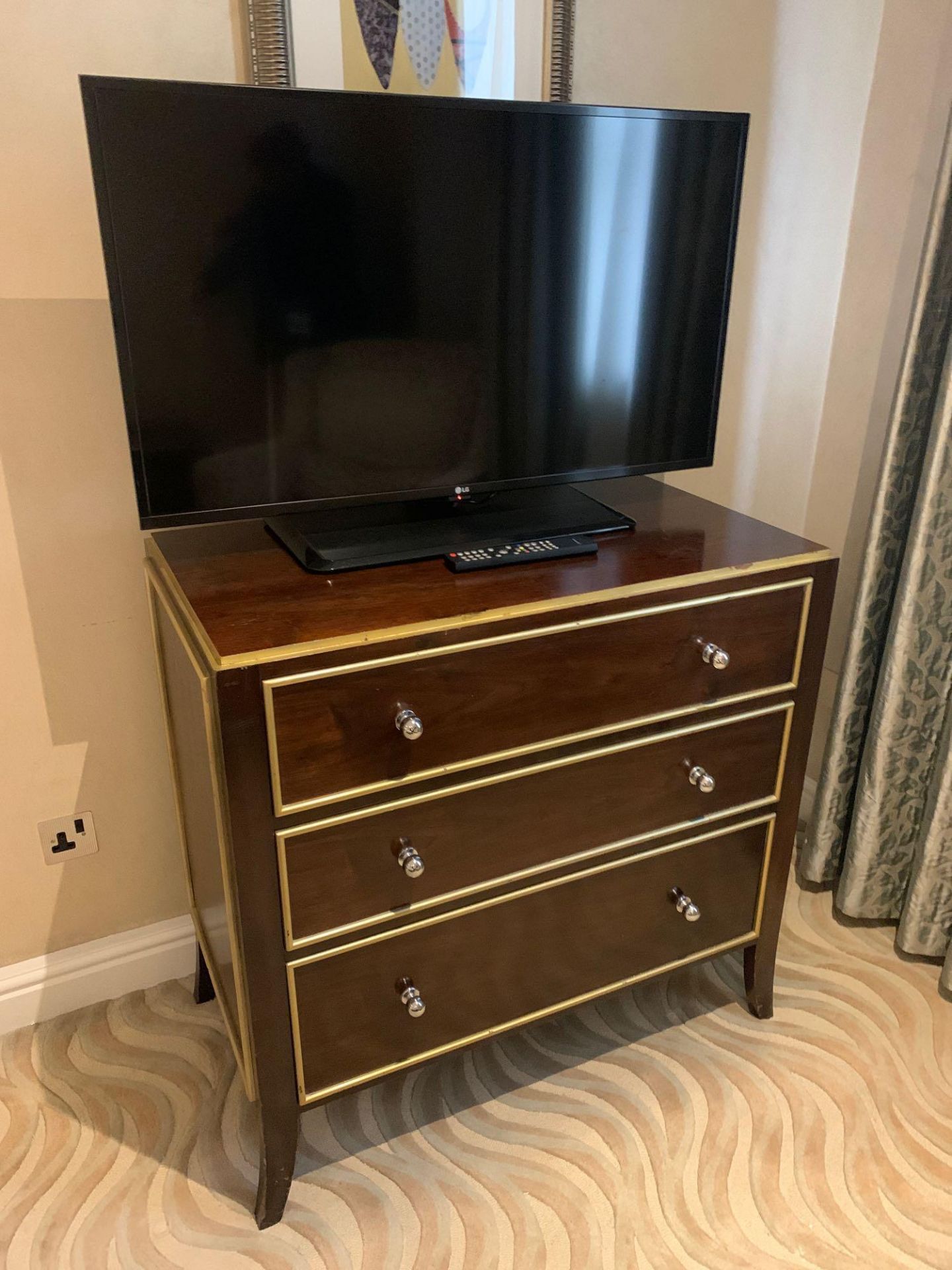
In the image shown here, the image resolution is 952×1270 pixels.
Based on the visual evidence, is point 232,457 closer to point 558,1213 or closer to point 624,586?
point 624,586

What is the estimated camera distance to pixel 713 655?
1.29 m

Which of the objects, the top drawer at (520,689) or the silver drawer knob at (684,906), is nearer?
the top drawer at (520,689)

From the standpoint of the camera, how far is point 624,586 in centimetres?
122

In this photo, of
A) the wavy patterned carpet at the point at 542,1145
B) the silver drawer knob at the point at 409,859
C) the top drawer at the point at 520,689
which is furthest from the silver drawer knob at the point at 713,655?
the wavy patterned carpet at the point at 542,1145

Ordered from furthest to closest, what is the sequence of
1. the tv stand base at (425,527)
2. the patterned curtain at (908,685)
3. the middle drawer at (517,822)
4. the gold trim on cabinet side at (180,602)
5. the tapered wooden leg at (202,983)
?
1. the tapered wooden leg at (202,983)
2. the patterned curtain at (908,685)
3. the tv stand base at (425,527)
4. the middle drawer at (517,822)
5. the gold trim on cabinet side at (180,602)

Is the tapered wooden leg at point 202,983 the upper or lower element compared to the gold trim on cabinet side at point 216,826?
lower

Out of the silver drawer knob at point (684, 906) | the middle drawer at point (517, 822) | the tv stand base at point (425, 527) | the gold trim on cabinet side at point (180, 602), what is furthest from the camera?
the silver drawer knob at point (684, 906)

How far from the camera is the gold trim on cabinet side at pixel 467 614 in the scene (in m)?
1.02

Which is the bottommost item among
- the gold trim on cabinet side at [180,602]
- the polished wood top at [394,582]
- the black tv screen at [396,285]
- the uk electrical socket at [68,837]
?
the uk electrical socket at [68,837]

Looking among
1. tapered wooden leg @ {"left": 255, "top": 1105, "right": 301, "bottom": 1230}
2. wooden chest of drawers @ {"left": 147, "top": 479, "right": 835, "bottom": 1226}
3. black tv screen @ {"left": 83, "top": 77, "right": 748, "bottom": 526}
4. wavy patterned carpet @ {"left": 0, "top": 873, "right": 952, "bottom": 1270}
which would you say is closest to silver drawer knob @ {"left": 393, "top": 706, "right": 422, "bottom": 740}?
wooden chest of drawers @ {"left": 147, "top": 479, "right": 835, "bottom": 1226}

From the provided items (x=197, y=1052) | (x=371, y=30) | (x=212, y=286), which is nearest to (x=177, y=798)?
(x=197, y=1052)

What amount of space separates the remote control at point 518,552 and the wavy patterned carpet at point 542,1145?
2.90 feet

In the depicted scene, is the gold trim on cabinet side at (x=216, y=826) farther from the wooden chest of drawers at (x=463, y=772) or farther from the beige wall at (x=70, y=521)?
the beige wall at (x=70, y=521)

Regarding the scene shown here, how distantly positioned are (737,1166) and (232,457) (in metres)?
1.27
